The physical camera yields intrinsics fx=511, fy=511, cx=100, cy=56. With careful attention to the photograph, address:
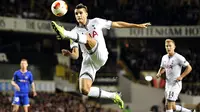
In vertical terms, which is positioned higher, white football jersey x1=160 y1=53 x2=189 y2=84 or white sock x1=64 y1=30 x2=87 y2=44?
white sock x1=64 y1=30 x2=87 y2=44

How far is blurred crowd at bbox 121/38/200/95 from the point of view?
1147 inches

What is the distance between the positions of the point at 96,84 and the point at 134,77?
3631mm

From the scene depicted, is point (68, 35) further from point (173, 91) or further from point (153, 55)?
point (153, 55)

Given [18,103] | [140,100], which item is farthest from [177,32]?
[18,103]

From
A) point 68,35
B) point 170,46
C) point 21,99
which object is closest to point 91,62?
point 68,35

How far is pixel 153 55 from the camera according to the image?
105ft

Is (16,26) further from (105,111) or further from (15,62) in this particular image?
(105,111)

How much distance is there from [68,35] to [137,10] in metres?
21.9

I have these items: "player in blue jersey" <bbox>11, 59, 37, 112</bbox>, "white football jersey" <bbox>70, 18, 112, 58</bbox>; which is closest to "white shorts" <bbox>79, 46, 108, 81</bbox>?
"white football jersey" <bbox>70, 18, 112, 58</bbox>

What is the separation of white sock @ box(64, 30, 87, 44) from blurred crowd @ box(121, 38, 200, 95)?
58.3ft

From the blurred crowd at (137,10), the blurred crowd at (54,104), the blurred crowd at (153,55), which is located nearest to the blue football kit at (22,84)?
the blurred crowd at (54,104)

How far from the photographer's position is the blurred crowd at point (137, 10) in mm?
28672

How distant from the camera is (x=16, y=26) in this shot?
83.9 feet

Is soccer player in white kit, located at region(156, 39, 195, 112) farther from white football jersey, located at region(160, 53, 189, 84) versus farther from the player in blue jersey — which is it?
the player in blue jersey
